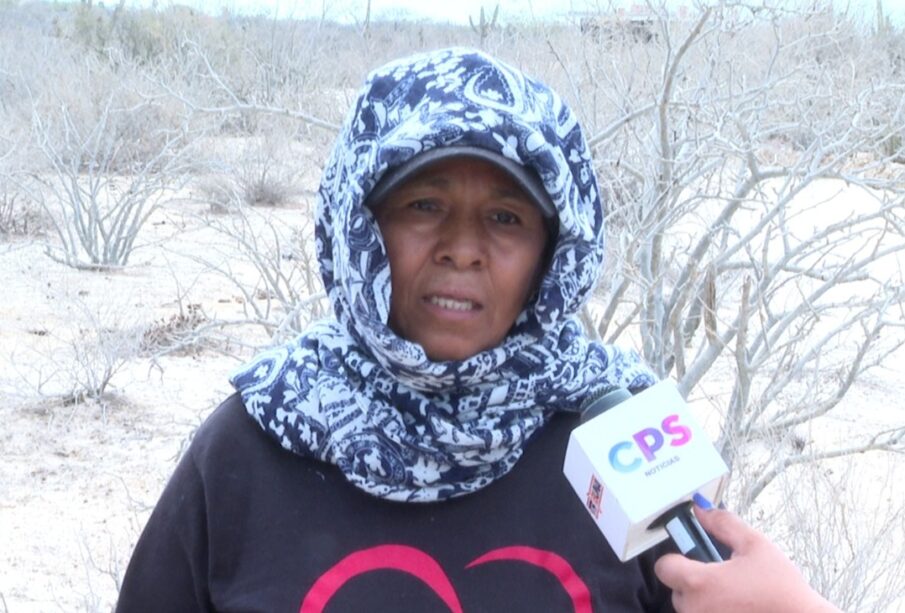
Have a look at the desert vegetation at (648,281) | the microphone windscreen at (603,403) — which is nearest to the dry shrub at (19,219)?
the desert vegetation at (648,281)

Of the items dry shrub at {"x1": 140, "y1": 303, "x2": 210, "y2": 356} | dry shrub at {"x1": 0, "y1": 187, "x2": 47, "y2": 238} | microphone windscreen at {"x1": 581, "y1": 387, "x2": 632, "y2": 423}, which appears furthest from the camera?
dry shrub at {"x1": 0, "y1": 187, "x2": 47, "y2": 238}

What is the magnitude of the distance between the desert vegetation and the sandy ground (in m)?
0.02

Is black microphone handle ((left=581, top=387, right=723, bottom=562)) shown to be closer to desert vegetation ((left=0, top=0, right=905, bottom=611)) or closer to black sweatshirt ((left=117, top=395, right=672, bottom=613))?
black sweatshirt ((left=117, top=395, right=672, bottom=613))

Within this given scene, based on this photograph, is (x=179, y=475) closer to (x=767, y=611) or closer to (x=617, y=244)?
(x=767, y=611)

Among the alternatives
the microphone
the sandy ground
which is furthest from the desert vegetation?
the microphone

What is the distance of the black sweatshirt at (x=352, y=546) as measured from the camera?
168 centimetres

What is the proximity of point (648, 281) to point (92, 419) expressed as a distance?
4.03 m

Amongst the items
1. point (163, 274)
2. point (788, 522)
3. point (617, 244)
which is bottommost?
point (163, 274)

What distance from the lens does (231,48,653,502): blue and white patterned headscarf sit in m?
1.66

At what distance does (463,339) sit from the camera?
67.1 inches

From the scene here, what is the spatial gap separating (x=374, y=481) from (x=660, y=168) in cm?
296

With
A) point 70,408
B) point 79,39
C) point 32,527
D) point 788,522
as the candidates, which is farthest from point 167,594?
point 79,39

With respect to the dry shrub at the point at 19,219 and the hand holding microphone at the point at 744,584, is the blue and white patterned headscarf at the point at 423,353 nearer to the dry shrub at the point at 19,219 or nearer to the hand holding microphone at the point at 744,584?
the hand holding microphone at the point at 744,584

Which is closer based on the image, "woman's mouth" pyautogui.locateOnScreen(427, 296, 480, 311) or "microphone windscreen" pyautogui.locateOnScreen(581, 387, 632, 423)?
"microphone windscreen" pyautogui.locateOnScreen(581, 387, 632, 423)
